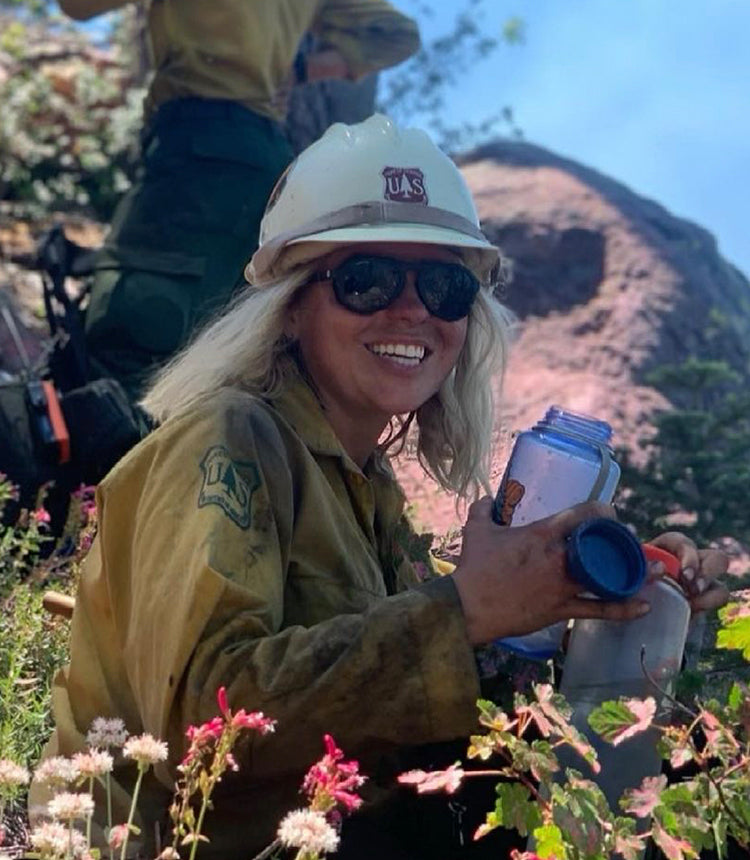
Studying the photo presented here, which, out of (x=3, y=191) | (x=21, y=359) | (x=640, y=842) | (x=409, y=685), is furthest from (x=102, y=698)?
(x=3, y=191)

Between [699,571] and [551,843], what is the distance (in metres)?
0.92

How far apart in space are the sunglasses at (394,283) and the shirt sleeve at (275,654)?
0.63 metres

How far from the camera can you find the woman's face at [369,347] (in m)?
2.77

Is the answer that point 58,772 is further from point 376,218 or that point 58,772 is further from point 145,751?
point 376,218

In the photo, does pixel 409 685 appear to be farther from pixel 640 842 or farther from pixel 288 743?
pixel 640 842

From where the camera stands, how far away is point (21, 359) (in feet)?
24.3

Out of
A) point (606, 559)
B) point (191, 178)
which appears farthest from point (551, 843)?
point (191, 178)

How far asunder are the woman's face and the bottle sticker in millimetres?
467

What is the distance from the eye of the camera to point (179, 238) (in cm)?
555

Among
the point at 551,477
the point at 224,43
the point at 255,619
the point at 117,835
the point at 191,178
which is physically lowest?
the point at 117,835

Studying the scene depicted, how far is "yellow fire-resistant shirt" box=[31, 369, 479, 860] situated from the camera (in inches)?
83.1

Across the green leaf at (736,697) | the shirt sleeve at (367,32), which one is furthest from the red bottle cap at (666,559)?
the shirt sleeve at (367,32)

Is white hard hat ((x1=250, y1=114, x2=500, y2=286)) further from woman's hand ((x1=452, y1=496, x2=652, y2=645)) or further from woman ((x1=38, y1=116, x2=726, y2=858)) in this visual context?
woman's hand ((x1=452, y1=496, x2=652, y2=645))

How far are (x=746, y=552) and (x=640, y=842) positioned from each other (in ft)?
12.6
